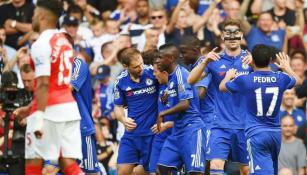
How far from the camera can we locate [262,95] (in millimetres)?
13734

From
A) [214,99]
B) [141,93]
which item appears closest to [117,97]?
[141,93]

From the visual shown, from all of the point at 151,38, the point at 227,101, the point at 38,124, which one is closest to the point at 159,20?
the point at 151,38

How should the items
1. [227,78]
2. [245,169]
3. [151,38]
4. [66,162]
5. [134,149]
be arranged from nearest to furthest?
1. [66,162]
2. [227,78]
3. [245,169]
4. [134,149]
5. [151,38]

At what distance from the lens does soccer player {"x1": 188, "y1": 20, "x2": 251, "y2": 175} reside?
14852 mm

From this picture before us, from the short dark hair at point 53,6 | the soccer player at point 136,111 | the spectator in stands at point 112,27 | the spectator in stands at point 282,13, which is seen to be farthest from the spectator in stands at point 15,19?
the short dark hair at point 53,6

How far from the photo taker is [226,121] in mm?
14953

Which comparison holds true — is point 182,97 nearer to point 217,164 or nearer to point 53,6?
point 217,164

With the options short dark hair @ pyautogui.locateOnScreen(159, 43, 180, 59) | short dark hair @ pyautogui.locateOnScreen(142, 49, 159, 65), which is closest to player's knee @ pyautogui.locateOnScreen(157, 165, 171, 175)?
short dark hair @ pyautogui.locateOnScreen(159, 43, 180, 59)

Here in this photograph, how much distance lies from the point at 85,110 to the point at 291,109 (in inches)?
225

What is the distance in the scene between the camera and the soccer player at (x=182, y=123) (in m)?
14.3

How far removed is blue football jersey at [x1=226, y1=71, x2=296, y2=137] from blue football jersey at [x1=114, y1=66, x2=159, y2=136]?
1649 millimetres

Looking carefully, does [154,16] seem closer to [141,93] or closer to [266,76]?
[141,93]

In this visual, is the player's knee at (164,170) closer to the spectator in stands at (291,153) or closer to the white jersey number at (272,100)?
the white jersey number at (272,100)

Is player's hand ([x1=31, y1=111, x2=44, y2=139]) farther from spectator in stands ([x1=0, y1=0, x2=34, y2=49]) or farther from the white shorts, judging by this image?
spectator in stands ([x1=0, y1=0, x2=34, y2=49])
